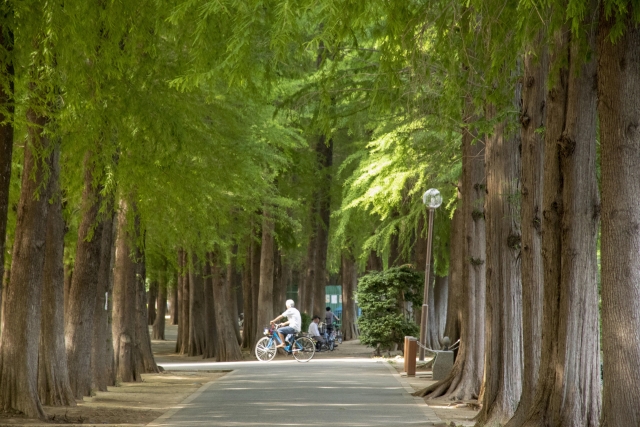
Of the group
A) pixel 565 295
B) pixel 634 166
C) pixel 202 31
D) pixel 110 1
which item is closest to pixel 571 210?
pixel 565 295

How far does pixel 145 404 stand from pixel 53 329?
2133 millimetres

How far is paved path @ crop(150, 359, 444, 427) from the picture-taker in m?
14.0

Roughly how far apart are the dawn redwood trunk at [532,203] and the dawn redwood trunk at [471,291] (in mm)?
5647

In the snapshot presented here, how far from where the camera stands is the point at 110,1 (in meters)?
11.7

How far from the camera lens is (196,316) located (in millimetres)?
37781

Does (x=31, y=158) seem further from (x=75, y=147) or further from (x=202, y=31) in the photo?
(x=202, y=31)

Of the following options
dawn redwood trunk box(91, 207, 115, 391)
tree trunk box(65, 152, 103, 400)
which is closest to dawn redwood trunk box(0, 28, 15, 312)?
tree trunk box(65, 152, 103, 400)

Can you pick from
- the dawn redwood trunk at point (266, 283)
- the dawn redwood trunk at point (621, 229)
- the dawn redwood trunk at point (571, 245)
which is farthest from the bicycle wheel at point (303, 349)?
the dawn redwood trunk at point (621, 229)

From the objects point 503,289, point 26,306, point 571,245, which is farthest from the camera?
point 26,306

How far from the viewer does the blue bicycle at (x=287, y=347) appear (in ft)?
103

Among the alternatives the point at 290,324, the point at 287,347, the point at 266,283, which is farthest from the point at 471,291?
the point at 266,283

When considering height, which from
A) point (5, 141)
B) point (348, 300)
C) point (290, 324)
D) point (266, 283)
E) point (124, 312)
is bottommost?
point (290, 324)

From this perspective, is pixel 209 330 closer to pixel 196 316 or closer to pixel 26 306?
pixel 196 316

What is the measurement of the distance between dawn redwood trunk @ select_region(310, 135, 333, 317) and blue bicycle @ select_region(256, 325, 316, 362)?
26.5ft
